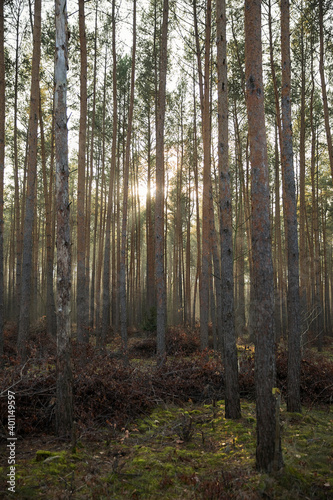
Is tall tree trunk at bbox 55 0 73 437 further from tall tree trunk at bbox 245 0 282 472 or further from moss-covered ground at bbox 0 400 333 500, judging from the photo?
tall tree trunk at bbox 245 0 282 472

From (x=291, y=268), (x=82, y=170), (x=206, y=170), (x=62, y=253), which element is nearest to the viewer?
(x=62, y=253)

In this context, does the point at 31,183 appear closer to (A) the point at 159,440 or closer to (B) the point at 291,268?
(B) the point at 291,268

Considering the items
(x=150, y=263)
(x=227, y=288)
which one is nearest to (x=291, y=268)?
(x=227, y=288)

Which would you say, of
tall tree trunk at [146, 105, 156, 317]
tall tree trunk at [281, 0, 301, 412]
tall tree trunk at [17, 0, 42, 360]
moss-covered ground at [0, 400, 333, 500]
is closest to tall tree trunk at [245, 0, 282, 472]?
moss-covered ground at [0, 400, 333, 500]

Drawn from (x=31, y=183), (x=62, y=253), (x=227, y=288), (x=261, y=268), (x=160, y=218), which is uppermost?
(x=31, y=183)

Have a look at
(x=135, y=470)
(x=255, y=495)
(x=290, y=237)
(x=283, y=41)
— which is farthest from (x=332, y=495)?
(x=283, y=41)

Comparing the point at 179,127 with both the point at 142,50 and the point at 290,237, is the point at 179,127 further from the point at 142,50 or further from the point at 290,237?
the point at 290,237

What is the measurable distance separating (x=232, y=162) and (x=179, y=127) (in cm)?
362

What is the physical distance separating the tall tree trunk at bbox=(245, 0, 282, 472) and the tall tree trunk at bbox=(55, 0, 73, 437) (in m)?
2.49

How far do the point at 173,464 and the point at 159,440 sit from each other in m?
0.83

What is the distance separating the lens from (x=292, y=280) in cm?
582

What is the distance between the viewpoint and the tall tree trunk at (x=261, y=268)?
3.75m

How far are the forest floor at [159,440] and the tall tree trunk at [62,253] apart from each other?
0.48m

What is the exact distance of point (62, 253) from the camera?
454 centimetres
